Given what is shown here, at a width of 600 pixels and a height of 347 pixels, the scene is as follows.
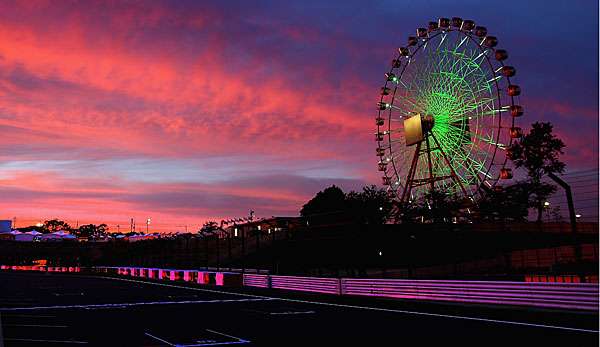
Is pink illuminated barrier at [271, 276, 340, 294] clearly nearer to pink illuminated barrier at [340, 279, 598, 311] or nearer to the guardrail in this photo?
the guardrail

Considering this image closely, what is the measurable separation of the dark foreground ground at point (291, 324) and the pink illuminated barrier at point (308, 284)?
3.84 m

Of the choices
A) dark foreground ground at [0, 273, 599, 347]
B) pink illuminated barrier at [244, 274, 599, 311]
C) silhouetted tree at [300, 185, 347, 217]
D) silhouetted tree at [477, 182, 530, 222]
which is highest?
silhouetted tree at [300, 185, 347, 217]

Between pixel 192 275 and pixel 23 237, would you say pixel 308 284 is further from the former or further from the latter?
pixel 23 237

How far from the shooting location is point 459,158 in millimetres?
52500

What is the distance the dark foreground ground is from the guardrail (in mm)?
443

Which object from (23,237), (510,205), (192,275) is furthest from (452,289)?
(23,237)

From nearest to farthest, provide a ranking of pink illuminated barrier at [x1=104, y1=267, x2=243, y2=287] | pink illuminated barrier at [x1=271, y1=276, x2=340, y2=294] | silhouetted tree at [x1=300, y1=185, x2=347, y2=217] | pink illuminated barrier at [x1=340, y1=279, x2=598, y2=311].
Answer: pink illuminated barrier at [x1=340, y1=279, x2=598, y2=311] < pink illuminated barrier at [x1=271, y1=276, x2=340, y2=294] < pink illuminated barrier at [x1=104, y1=267, x2=243, y2=287] < silhouetted tree at [x1=300, y1=185, x2=347, y2=217]

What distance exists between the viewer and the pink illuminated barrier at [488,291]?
56.0 feet

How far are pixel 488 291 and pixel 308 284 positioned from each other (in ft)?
40.1

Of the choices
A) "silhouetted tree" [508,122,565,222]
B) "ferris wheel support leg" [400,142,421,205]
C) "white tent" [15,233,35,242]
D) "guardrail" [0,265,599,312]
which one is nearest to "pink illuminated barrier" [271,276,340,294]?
"guardrail" [0,265,599,312]

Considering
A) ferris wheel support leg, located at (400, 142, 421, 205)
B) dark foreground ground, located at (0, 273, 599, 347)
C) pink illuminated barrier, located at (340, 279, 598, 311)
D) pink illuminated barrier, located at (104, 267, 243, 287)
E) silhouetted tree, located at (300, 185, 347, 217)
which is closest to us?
dark foreground ground, located at (0, 273, 599, 347)

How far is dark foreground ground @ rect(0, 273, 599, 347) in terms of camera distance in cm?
1306

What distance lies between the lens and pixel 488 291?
66.9 ft

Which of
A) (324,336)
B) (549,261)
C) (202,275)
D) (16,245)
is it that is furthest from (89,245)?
(324,336)
